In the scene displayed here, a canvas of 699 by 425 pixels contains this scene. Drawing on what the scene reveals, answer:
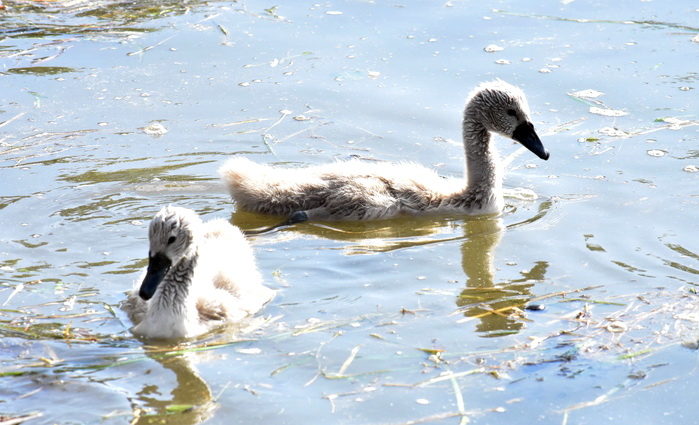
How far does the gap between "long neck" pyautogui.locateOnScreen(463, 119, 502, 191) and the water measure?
293 millimetres

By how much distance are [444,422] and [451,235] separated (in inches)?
115

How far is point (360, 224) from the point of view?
795 cm

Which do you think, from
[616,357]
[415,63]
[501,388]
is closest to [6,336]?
[501,388]

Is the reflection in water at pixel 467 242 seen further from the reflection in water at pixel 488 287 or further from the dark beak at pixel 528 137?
the dark beak at pixel 528 137

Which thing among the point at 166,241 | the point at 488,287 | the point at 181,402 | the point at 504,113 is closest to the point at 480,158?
the point at 504,113

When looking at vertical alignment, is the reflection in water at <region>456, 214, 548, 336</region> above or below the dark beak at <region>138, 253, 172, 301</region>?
below

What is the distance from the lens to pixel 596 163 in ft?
28.5

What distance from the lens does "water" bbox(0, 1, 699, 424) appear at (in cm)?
534

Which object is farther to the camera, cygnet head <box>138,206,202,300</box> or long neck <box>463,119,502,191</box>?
long neck <box>463,119,502,191</box>

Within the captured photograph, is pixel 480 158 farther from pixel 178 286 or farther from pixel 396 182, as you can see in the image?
pixel 178 286

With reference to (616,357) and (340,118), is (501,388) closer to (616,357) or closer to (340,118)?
(616,357)

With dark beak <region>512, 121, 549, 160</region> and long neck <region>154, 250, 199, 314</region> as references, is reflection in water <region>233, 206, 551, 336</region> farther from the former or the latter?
long neck <region>154, 250, 199, 314</region>

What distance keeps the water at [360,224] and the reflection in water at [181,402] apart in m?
0.02

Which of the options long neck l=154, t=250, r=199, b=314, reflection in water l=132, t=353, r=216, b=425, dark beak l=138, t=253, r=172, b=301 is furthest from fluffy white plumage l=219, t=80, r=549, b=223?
reflection in water l=132, t=353, r=216, b=425
